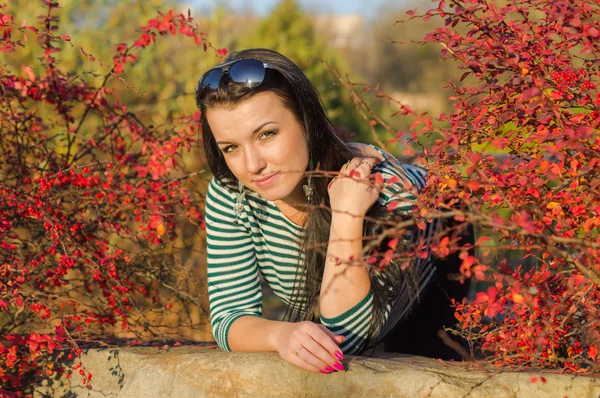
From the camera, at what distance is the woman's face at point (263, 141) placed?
7.76ft

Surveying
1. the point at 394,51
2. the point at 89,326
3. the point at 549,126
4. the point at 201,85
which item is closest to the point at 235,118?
the point at 201,85

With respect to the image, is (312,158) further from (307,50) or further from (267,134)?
(307,50)

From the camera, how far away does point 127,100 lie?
7.28 meters

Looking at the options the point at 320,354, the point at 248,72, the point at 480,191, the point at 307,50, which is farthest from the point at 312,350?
the point at 307,50

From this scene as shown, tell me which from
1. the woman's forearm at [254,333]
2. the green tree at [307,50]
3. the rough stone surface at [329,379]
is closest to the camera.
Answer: the rough stone surface at [329,379]

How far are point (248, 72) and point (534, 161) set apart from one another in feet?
3.26

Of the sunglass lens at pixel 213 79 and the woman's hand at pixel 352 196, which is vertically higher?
the sunglass lens at pixel 213 79

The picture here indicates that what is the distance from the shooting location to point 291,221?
8.83ft

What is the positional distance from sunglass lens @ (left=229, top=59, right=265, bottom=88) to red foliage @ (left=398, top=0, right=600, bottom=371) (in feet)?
2.00

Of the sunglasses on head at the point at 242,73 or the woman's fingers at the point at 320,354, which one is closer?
the woman's fingers at the point at 320,354

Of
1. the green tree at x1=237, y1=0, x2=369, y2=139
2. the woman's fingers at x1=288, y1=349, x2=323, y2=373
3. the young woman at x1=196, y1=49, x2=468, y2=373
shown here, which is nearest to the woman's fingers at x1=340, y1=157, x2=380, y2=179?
the young woman at x1=196, y1=49, x2=468, y2=373

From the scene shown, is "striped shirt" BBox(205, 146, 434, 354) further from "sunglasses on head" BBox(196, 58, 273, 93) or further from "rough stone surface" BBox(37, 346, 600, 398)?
"sunglasses on head" BBox(196, 58, 273, 93)

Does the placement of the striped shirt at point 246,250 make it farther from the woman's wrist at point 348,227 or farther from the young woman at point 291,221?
the woman's wrist at point 348,227

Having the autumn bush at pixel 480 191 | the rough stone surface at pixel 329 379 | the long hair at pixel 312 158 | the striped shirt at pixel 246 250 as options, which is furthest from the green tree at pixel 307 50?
the rough stone surface at pixel 329 379
